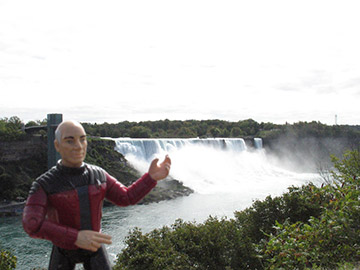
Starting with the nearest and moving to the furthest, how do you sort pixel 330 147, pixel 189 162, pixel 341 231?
pixel 341 231 < pixel 189 162 < pixel 330 147

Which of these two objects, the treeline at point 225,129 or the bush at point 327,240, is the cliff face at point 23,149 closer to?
the treeline at point 225,129

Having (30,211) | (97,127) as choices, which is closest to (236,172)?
(97,127)

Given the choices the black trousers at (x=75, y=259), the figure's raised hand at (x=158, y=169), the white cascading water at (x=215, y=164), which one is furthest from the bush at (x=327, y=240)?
the white cascading water at (x=215, y=164)

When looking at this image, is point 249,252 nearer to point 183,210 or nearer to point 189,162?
point 183,210

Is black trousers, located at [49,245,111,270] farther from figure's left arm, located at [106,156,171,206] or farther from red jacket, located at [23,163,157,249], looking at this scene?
figure's left arm, located at [106,156,171,206]

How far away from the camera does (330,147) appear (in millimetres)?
70812

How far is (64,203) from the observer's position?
296 cm

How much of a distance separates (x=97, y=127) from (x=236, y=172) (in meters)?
22.4

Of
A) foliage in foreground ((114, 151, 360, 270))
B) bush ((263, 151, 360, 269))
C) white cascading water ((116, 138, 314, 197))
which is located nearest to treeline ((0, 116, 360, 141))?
white cascading water ((116, 138, 314, 197))

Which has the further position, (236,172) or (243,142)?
(243,142)

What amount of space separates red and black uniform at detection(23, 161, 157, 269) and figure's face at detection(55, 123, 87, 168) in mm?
79

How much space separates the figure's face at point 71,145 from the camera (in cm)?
304

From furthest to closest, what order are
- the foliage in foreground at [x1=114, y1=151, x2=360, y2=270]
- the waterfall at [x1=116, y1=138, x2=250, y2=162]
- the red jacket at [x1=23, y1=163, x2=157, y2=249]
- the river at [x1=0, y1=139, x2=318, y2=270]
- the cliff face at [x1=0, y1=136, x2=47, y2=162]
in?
1. the waterfall at [x1=116, y1=138, x2=250, y2=162]
2. the cliff face at [x1=0, y1=136, x2=47, y2=162]
3. the river at [x1=0, y1=139, x2=318, y2=270]
4. the foliage in foreground at [x1=114, y1=151, x2=360, y2=270]
5. the red jacket at [x1=23, y1=163, x2=157, y2=249]

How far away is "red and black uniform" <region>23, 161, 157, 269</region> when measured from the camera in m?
2.80
